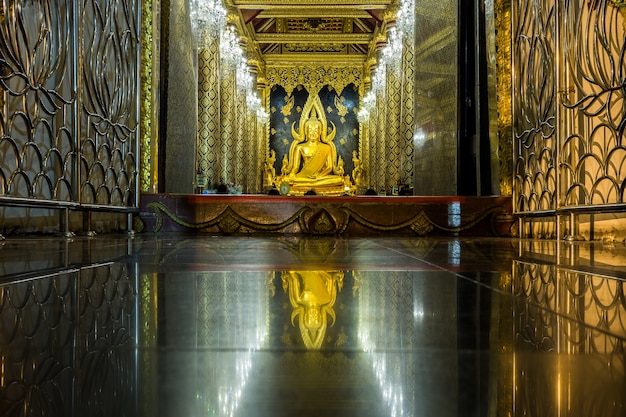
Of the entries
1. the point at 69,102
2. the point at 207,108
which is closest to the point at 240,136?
the point at 207,108

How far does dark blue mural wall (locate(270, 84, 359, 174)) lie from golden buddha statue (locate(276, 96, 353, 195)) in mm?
218

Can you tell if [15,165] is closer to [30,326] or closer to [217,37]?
[30,326]

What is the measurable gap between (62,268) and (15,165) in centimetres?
240

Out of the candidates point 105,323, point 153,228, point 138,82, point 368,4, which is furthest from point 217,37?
point 105,323

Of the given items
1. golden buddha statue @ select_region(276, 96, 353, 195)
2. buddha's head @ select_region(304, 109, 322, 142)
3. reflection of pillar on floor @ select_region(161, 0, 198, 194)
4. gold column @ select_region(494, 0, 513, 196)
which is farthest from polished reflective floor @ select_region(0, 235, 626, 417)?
buddha's head @ select_region(304, 109, 322, 142)

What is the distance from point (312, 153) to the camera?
16.3m

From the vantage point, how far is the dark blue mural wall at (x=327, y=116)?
1681cm

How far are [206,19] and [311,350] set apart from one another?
334 inches

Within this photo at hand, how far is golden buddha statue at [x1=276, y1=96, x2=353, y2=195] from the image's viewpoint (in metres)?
16.0

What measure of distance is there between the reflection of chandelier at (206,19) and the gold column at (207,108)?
0.48 ft

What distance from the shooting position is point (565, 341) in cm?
50

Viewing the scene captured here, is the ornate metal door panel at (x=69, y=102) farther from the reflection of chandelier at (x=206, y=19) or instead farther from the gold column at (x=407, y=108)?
the gold column at (x=407, y=108)

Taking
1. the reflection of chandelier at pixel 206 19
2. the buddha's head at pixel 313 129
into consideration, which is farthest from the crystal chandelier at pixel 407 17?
the buddha's head at pixel 313 129

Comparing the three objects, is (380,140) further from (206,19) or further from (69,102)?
(69,102)
